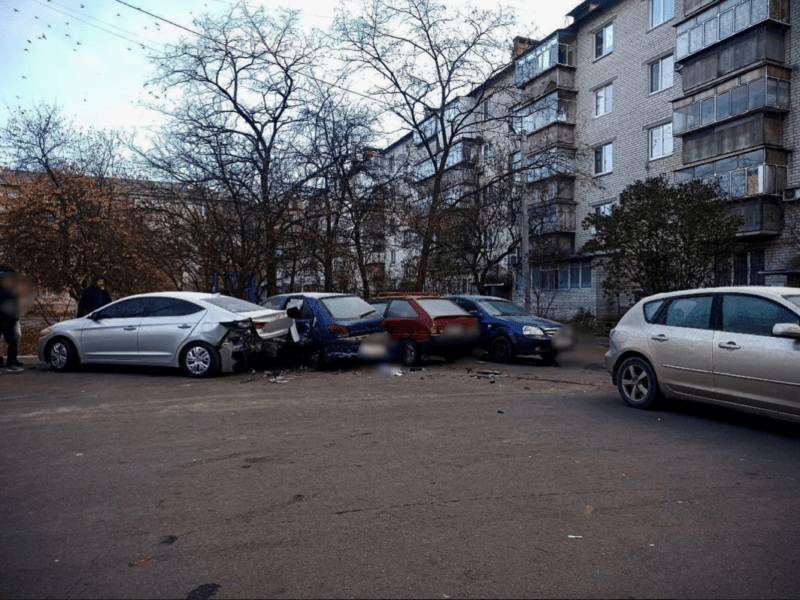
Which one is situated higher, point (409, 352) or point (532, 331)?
point (532, 331)

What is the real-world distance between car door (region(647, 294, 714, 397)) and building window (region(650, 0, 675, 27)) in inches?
974

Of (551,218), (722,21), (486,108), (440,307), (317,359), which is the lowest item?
(317,359)

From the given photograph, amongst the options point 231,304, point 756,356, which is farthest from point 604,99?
point 756,356

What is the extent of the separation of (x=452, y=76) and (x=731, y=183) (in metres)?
11.0

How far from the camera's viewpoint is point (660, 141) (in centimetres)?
2794

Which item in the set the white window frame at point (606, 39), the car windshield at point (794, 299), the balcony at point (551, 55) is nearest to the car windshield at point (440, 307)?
the car windshield at point (794, 299)

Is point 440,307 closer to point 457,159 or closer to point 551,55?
point 551,55

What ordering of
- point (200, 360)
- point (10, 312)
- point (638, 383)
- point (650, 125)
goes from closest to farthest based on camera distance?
point (638, 383)
point (200, 360)
point (10, 312)
point (650, 125)

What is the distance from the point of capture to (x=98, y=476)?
4914 mm

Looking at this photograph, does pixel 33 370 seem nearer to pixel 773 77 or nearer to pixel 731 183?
pixel 731 183

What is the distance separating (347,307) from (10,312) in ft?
20.0

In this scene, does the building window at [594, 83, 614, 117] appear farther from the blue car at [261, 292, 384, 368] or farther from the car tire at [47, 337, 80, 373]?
the car tire at [47, 337, 80, 373]

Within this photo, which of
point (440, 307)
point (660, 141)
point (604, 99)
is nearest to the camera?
point (440, 307)

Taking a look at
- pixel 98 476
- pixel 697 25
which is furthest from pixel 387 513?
pixel 697 25
